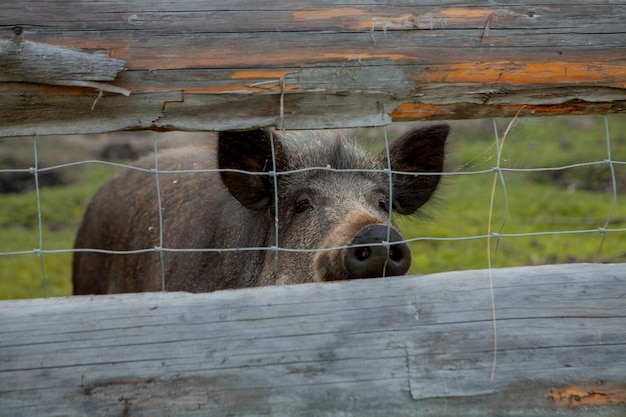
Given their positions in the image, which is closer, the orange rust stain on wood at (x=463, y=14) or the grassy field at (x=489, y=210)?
the orange rust stain on wood at (x=463, y=14)

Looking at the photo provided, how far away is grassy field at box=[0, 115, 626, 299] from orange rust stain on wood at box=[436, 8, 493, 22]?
4859 mm

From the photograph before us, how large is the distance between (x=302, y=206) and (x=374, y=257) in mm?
1389

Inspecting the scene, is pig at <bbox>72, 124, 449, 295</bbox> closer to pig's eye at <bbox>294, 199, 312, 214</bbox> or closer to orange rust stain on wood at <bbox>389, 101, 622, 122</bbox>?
pig's eye at <bbox>294, 199, 312, 214</bbox>

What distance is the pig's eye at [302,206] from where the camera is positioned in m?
4.72

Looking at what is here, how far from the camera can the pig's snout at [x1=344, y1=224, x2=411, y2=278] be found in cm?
342

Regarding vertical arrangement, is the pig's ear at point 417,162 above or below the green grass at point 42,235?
above

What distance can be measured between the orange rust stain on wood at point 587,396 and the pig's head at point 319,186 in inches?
50.6

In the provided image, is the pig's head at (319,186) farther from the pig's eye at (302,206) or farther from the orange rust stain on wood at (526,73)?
the orange rust stain on wood at (526,73)

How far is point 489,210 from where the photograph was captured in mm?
7738

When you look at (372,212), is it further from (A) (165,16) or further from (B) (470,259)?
(B) (470,259)

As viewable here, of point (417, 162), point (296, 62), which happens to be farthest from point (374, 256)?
point (417, 162)

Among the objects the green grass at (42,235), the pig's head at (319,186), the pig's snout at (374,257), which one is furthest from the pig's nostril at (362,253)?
the green grass at (42,235)

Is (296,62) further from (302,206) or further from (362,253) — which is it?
(302,206)

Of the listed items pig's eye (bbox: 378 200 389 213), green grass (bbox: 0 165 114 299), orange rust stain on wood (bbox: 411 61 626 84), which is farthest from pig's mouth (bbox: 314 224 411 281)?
green grass (bbox: 0 165 114 299)
